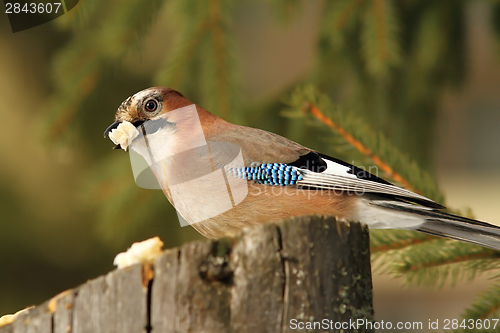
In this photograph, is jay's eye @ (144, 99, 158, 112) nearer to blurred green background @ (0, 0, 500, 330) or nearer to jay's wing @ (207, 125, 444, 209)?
jay's wing @ (207, 125, 444, 209)

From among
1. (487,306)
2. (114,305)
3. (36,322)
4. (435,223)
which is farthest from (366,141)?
(36,322)

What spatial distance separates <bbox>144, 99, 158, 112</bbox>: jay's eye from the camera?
96.0 inches

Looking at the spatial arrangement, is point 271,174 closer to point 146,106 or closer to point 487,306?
point 146,106

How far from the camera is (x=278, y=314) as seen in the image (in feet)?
4.27

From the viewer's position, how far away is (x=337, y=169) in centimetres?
236

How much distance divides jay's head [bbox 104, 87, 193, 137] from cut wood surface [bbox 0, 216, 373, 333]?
1.20m

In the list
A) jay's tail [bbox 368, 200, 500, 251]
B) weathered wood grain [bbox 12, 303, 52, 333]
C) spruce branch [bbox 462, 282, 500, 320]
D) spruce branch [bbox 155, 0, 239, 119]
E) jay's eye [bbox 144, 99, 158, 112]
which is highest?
spruce branch [bbox 155, 0, 239, 119]

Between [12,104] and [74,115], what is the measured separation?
84.1 inches

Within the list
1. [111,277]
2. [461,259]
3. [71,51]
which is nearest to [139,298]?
[111,277]

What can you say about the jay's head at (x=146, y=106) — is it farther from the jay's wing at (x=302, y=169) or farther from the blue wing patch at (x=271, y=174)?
the blue wing patch at (x=271, y=174)

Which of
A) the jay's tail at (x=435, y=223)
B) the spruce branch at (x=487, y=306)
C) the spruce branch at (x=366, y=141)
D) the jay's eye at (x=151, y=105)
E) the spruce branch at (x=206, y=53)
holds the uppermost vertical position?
the spruce branch at (x=206, y=53)

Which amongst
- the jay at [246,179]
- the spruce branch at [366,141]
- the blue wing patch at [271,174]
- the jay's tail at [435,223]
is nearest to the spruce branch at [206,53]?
the jay at [246,179]

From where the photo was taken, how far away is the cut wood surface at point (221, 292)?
128 cm


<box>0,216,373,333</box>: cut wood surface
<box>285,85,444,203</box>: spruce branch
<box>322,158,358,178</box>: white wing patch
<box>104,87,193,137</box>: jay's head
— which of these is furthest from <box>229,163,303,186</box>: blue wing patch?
<box>0,216,373,333</box>: cut wood surface
